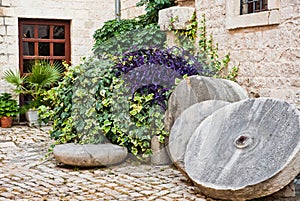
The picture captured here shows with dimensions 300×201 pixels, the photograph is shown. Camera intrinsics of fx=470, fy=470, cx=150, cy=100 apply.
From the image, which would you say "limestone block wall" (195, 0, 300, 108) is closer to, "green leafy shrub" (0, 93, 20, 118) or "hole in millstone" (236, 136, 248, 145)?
"hole in millstone" (236, 136, 248, 145)

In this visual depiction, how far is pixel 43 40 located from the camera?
9.43 metres

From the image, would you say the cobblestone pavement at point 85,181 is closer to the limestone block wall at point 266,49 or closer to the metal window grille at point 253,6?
the limestone block wall at point 266,49

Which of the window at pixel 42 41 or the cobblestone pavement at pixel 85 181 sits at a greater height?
the window at pixel 42 41

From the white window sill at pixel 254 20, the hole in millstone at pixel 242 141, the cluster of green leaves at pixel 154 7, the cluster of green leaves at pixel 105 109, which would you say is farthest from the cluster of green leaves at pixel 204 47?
the hole in millstone at pixel 242 141

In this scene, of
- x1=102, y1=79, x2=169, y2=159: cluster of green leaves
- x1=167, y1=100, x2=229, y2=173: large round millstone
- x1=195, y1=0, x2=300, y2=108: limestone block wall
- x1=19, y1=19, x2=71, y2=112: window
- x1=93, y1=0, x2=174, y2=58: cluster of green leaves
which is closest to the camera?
x1=167, y1=100, x2=229, y2=173: large round millstone

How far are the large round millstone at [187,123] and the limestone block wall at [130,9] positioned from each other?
13.9 feet

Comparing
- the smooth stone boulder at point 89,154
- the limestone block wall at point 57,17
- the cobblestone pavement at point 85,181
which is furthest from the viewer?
the limestone block wall at point 57,17

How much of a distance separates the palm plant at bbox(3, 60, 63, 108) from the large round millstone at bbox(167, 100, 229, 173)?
4269mm

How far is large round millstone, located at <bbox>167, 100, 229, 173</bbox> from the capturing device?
4914 millimetres

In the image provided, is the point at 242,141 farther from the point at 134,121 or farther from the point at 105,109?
the point at 105,109

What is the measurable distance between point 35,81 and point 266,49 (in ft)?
15.2

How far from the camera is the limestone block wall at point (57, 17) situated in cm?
891

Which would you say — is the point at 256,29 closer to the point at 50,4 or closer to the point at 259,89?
the point at 259,89

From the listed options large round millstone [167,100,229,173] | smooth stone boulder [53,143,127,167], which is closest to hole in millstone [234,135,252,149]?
large round millstone [167,100,229,173]
